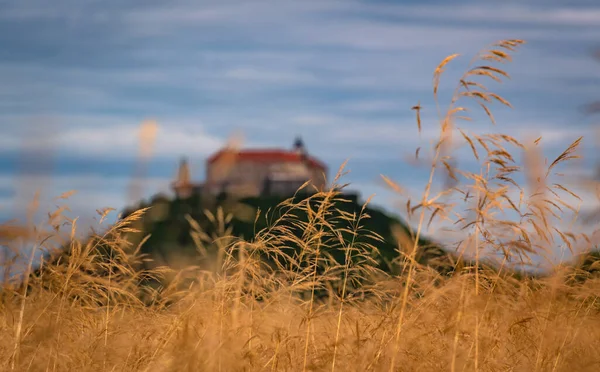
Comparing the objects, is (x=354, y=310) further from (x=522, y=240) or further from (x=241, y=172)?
(x=241, y=172)

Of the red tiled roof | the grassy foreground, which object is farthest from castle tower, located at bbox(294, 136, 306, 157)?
the grassy foreground

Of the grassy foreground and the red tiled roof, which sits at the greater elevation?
the grassy foreground

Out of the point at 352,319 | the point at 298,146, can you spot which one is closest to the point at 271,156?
the point at 298,146

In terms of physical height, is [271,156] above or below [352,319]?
below

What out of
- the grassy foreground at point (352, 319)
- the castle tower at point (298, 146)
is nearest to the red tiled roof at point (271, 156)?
the castle tower at point (298, 146)

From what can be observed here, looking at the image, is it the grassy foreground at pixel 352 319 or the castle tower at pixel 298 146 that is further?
the castle tower at pixel 298 146

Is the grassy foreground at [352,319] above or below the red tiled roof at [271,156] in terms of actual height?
above

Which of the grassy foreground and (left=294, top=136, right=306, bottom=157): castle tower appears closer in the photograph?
the grassy foreground

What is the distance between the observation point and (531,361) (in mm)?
4125

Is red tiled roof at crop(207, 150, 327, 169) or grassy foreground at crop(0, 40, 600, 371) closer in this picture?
grassy foreground at crop(0, 40, 600, 371)

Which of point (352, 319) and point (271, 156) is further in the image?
point (271, 156)

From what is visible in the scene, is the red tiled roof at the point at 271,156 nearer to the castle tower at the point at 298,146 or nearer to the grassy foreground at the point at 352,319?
the castle tower at the point at 298,146

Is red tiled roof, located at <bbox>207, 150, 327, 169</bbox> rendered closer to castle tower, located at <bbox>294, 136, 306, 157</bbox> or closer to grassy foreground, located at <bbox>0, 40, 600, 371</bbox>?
castle tower, located at <bbox>294, 136, 306, 157</bbox>

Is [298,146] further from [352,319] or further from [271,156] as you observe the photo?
[352,319]
